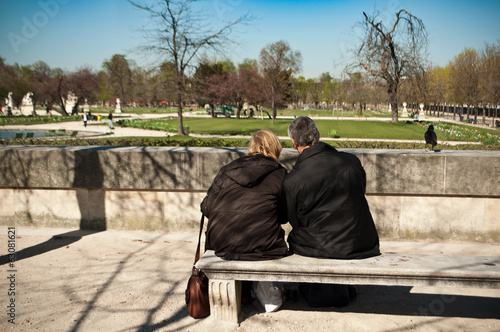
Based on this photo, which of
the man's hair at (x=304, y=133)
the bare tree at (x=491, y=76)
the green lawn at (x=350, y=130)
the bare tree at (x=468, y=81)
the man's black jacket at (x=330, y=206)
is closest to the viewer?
the man's black jacket at (x=330, y=206)

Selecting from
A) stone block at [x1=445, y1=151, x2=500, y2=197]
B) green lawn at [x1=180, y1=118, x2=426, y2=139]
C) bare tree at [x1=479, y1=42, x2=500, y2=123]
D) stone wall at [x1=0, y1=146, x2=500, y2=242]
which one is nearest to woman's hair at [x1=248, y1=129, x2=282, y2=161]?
stone wall at [x1=0, y1=146, x2=500, y2=242]

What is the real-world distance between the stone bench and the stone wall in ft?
6.14

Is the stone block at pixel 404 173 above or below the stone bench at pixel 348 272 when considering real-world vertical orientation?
above

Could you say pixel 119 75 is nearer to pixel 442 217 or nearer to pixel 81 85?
pixel 81 85

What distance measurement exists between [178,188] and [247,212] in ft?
7.66

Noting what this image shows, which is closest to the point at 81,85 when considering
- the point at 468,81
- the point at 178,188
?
the point at 468,81

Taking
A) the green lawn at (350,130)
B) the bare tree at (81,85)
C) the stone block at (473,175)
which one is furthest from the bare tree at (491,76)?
the bare tree at (81,85)

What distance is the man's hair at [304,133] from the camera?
332 cm

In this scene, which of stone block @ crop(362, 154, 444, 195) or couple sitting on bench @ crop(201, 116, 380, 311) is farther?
stone block @ crop(362, 154, 444, 195)

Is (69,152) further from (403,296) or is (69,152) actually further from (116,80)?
(116,80)

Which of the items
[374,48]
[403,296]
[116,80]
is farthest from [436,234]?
[116,80]

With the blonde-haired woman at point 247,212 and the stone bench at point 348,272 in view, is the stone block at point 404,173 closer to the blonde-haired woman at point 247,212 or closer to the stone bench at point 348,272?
the stone bench at point 348,272

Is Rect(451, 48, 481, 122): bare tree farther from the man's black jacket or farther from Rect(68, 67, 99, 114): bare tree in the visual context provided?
Rect(68, 67, 99, 114): bare tree

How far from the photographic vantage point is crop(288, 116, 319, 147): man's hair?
3318mm
